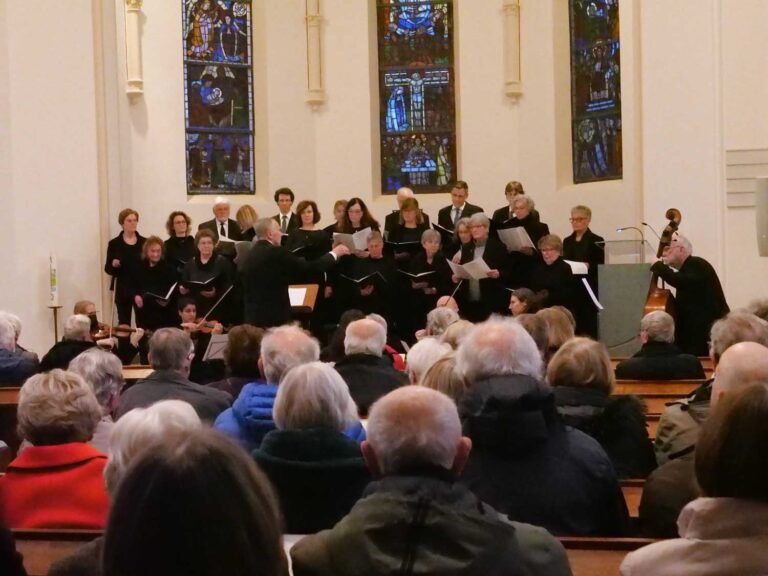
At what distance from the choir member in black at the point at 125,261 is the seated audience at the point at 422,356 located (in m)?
7.65

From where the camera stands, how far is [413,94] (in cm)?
1628

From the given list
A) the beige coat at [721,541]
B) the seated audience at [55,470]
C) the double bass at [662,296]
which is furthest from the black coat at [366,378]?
the double bass at [662,296]

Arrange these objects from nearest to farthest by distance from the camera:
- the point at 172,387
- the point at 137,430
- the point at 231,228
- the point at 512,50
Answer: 1. the point at 137,430
2. the point at 172,387
3. the point at 231,228
4. the point at 512,50

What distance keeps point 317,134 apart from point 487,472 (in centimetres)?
1246

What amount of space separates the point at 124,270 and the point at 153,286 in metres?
0.56

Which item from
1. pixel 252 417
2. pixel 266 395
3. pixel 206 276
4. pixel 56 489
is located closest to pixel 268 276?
pixel 206 276

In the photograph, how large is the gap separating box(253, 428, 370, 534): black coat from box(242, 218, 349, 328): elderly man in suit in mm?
6469

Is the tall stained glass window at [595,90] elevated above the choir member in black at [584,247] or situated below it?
above

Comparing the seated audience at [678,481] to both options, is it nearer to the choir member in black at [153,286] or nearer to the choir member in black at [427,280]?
the choir member in black at [427,280]

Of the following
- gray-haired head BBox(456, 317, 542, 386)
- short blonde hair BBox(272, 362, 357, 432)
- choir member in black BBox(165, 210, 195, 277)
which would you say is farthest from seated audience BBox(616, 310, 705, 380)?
choir member in black BBox(165, 210, 195, 277)

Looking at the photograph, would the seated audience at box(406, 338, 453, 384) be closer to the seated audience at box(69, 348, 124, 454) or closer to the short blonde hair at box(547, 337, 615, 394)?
the short blonde hair at box(547, 337, 615, 394)

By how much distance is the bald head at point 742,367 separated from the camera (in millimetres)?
3922

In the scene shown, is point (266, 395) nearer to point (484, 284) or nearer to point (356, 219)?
point (484, 284)

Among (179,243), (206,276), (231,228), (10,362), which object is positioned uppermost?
(231,228)
